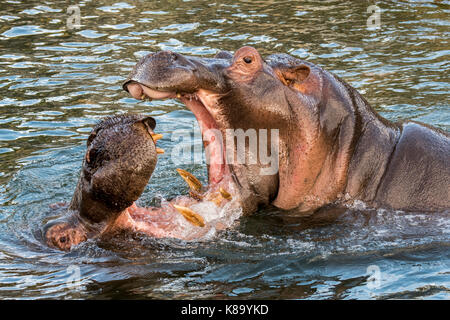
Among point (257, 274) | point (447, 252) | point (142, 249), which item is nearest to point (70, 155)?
point (142, 249)

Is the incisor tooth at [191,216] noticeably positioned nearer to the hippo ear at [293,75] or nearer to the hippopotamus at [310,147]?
the hippopotamus at [310,147]

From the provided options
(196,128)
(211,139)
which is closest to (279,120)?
(211,139)

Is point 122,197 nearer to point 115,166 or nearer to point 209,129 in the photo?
point 115,166

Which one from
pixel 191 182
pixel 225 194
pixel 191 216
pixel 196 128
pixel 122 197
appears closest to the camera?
pixel 122 197

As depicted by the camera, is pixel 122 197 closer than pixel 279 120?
Yes

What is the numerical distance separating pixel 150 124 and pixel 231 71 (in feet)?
2.18

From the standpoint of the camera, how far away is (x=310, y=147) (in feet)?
17.3

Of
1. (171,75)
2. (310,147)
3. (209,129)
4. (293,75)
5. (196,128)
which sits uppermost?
(171,75)

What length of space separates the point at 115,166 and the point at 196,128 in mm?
4552

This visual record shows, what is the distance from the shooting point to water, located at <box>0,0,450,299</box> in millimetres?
4934

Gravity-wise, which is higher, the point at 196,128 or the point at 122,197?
the point at 122,197

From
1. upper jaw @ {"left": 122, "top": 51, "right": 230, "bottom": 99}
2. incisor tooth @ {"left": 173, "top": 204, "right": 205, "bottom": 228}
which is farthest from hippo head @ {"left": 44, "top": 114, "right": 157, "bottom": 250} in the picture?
incisor tooth @ {"left": 173, "top": 204, "right": 205, "bottom": 228}

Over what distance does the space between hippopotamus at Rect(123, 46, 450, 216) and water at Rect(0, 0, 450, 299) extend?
0.15 m
